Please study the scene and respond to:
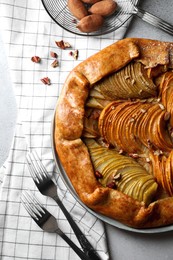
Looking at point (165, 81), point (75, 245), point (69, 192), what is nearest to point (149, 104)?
point (165, 81)

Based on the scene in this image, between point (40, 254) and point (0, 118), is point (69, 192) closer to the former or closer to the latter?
point (40, 254)

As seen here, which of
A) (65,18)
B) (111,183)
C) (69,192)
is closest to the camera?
(111,183)

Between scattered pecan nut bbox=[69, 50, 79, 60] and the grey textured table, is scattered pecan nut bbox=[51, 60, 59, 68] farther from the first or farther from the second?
the grey textured table

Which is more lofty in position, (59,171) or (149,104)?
(149,104)

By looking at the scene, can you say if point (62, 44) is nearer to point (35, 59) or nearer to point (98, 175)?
point (35, 59)

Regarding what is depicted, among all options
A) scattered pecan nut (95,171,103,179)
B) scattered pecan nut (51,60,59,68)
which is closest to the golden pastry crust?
scattered pecan nut (95,171,103,179)

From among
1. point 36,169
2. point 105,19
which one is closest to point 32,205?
point 36,169

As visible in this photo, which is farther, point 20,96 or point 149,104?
point 20,96
